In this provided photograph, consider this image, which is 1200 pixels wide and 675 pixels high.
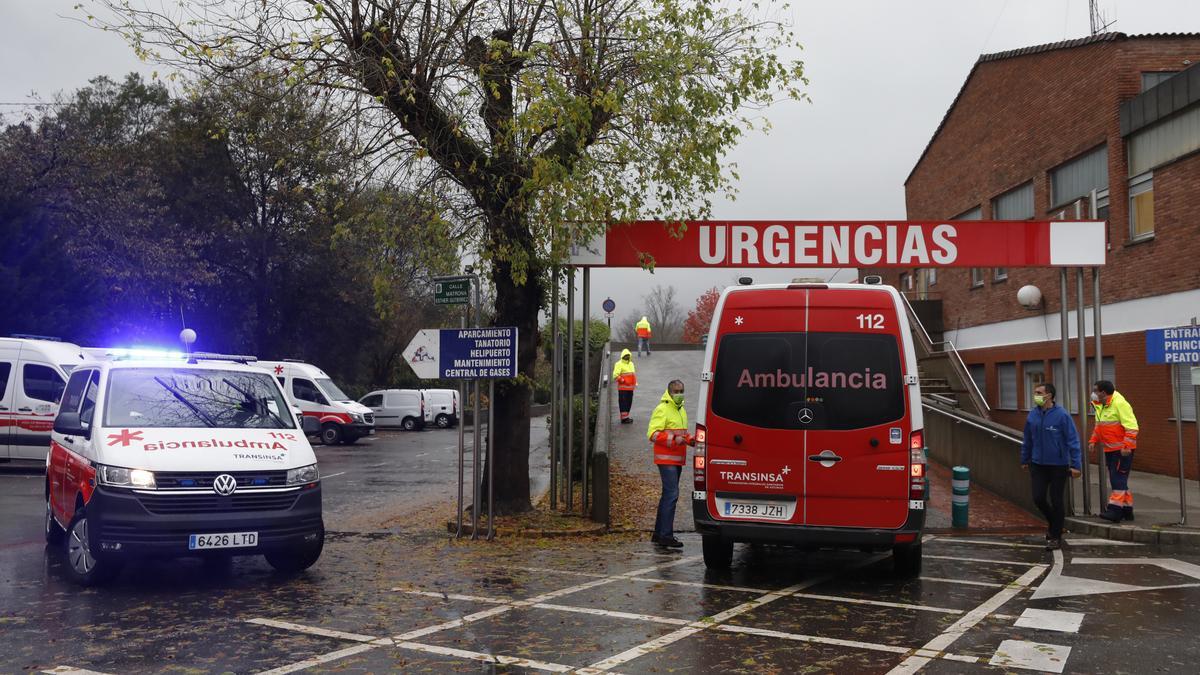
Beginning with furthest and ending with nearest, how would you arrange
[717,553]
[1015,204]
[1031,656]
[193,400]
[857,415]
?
[1015,204] < [717,553] < [193,400] < [857,415] < [1031,656]

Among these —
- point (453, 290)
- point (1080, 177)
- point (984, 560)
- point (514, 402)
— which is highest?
point (1080, 177)

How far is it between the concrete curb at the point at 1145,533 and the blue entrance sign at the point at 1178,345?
2019 mm

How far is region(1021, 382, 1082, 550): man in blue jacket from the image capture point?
11.4 m

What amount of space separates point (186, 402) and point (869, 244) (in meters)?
8.48

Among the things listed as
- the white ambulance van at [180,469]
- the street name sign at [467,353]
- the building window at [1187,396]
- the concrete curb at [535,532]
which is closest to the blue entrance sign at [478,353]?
the street name sign at [467,353]

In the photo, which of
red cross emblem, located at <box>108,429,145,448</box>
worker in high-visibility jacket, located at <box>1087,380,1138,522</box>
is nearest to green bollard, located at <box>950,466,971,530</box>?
worker in high-visibility jacket, located at <box>1087,380,1138,522</box>

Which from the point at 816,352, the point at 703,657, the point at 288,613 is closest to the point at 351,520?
the point at 288,613

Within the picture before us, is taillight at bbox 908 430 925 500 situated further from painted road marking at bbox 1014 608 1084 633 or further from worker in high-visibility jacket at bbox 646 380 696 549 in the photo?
worker in high-visibility jacket at bbox 646 380 696 549

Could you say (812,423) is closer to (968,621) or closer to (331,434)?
(968,621)

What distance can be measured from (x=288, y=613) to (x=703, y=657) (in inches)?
126

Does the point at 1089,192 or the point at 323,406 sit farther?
the point at 323,406

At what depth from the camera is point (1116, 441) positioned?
1363 centimetres

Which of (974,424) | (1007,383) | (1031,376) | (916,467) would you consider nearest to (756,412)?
(916,467)

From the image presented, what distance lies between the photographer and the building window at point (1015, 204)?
25.3 meters
